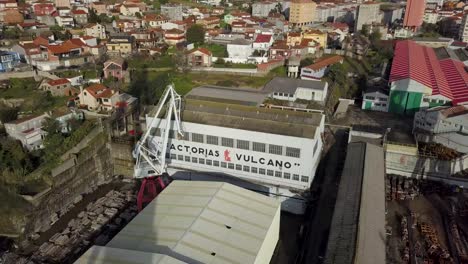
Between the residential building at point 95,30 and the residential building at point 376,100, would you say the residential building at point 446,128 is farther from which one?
the residential building at point 95,30

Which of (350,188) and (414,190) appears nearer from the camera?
(350,188)

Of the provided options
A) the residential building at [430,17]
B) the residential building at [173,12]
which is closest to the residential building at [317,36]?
the residential building at [173,12]

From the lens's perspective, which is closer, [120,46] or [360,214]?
[360,214]

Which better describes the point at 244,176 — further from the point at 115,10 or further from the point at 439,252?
the point at 115,10

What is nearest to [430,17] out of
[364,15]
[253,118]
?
[364,15]

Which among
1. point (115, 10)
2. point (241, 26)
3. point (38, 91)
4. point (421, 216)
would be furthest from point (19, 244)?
point (115, 10)

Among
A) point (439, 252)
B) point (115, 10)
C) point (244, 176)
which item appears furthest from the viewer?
point (115, 10)

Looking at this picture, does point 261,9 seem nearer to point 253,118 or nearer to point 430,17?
point 430,17

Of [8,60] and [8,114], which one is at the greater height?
[8,60]
